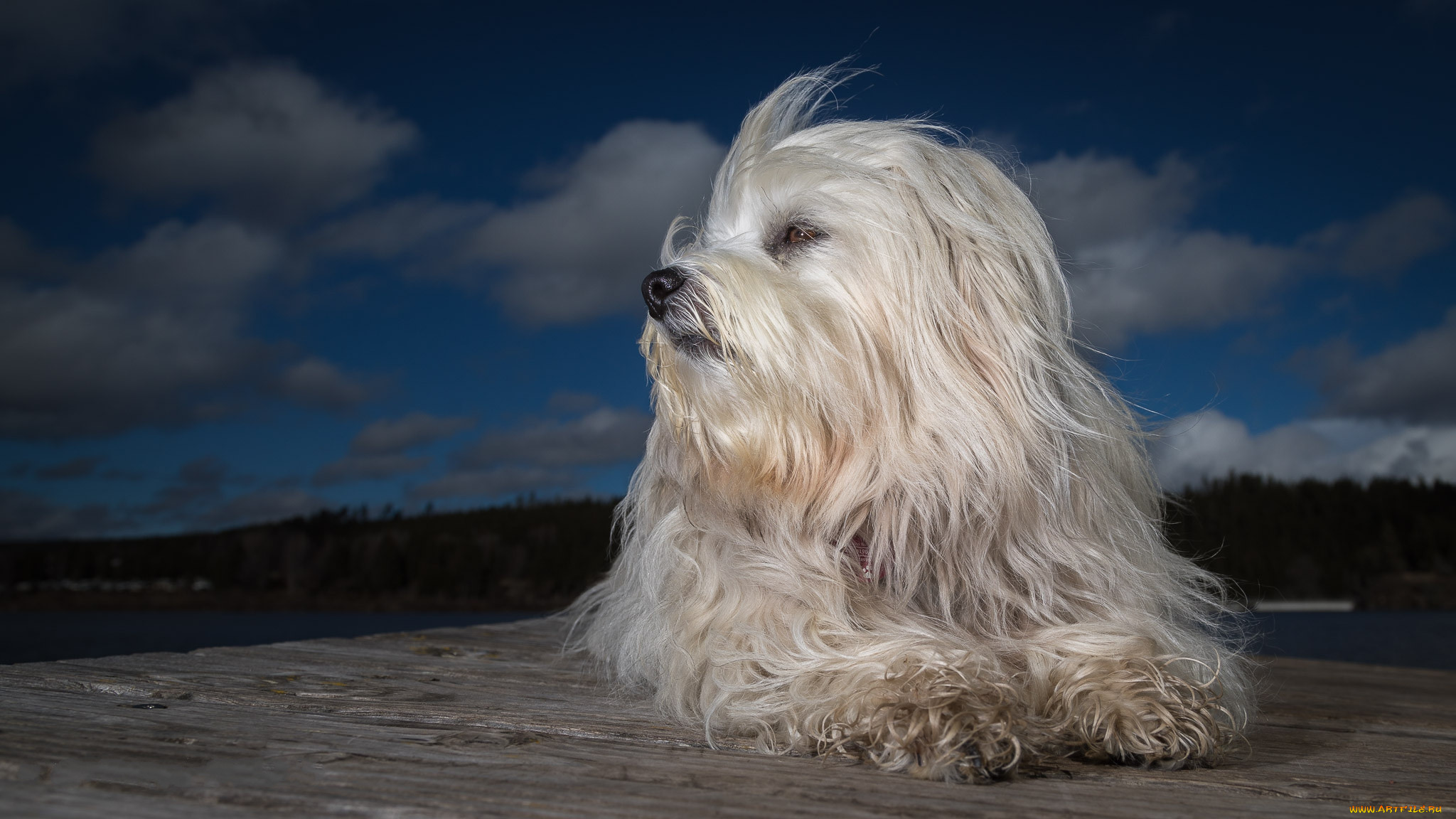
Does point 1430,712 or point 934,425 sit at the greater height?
point 934,425

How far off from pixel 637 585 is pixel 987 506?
153cm

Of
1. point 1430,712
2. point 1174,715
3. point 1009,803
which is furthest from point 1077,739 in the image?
point 1430,712

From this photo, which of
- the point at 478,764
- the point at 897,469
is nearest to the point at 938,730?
the point at 897,469

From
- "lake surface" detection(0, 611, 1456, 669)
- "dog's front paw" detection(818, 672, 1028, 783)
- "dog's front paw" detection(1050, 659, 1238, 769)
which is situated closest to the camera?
"dog's front paw" detection(818, 672, 1028, 783)

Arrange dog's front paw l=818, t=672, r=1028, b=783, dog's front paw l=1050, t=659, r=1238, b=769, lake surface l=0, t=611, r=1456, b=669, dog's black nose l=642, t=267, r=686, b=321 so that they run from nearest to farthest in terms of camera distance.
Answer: dog's front paw l=818, t=672, r=1028, b=783, dog's front paw l=1050, t=659, r=1238, b=769, dog's black nose l=642, t=267, r=686, b=321, lake surface l=0, t=611, r=1456, b=669

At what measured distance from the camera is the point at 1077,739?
219cm

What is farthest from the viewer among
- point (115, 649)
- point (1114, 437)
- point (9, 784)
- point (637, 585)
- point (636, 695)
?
point (115, 649)

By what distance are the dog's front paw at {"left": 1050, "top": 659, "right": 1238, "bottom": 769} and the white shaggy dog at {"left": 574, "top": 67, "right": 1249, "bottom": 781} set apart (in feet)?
0.04

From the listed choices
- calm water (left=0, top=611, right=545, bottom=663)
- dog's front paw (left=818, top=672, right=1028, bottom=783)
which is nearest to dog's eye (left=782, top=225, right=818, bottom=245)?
dog's front paw (left=818, top=672, right=1028, bottom=783)

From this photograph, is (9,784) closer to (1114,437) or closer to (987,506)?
(987,506)

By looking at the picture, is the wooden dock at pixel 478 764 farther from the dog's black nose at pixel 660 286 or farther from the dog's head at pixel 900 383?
the dog's black nose at pixel 660 286

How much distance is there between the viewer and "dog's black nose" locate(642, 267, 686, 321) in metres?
2.67

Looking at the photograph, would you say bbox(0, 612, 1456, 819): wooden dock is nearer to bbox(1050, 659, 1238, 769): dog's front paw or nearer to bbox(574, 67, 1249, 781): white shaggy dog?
bbox(1050, 659, 1238, 769): dog's front paw

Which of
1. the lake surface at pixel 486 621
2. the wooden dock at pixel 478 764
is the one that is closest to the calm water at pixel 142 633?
the lake surface at pixel 486 621
